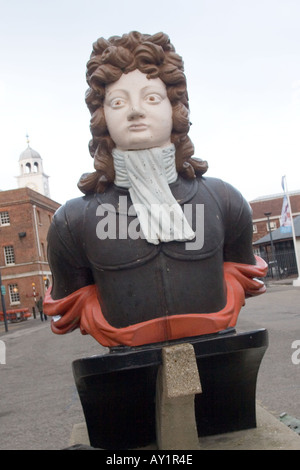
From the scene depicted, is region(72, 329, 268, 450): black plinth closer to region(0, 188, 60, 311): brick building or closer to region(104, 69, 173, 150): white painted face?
region(104, 69, 173, 150): white painted face

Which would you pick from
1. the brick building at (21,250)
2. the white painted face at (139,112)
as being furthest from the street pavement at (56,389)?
the brick building at (21,250)

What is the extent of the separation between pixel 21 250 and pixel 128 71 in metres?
33.5

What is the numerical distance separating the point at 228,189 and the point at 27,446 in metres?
3.25

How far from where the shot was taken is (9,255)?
35344mm

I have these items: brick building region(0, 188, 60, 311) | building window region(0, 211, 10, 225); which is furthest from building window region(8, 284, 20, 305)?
building window region(0, 211, 10, 225)

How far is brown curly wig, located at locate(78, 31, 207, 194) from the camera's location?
2.54 meters

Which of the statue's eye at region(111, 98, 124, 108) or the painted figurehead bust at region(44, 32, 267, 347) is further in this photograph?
the statue's eye at region(111, 98, 124, 108)

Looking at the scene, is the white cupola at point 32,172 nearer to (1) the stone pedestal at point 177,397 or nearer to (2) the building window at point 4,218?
(2) the building window at point 4,218

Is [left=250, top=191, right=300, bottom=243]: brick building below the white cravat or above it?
above

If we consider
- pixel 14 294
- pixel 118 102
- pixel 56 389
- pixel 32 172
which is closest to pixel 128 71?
pixel 118 102

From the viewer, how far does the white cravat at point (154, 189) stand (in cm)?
243

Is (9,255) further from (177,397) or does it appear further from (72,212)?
(177,397)

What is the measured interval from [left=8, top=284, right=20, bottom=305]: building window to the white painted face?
33.5 meters

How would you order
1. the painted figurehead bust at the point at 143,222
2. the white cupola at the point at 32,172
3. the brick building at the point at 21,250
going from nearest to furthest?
the painted figurehead bust at the point at 143,222, the brick building at the point at 21,250, the white cupola at the point at 32,172
